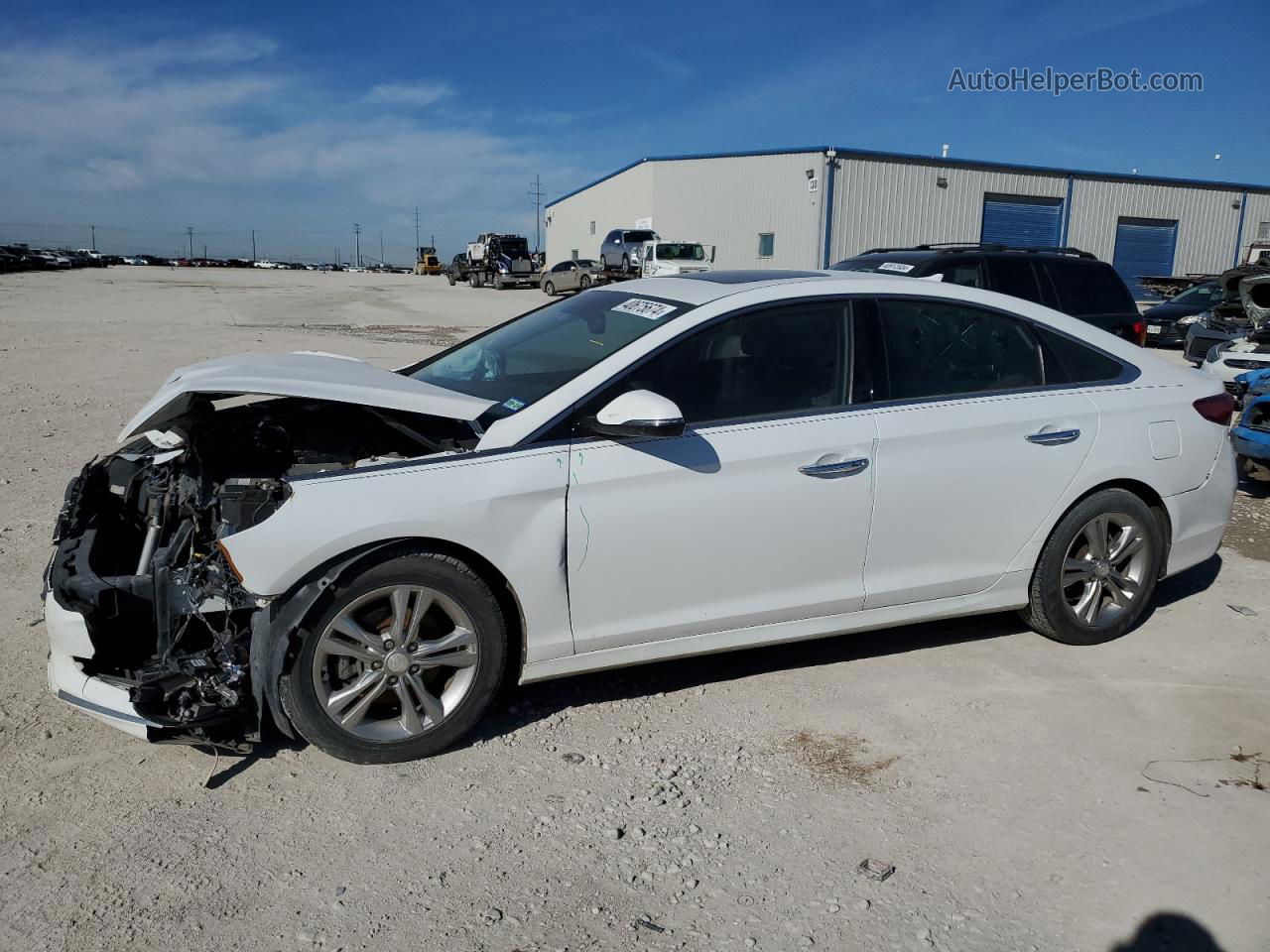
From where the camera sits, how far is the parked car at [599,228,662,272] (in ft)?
115

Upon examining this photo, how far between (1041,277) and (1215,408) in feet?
18.4

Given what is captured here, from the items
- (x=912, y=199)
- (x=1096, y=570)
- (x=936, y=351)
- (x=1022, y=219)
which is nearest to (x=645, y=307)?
(x=936, y=351)

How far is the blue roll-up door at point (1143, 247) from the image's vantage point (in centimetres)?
3616

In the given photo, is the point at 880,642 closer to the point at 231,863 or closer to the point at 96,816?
the point at 231,863

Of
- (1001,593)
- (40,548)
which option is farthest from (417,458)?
(40,548)

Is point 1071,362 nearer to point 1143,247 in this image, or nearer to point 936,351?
point 936,351

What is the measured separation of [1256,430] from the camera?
6.88 metres

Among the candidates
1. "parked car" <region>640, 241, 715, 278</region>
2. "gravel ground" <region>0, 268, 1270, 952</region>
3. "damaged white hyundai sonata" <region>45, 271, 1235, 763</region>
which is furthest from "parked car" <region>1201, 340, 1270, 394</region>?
"parked car" <region>640, 241, 715, 278</region>

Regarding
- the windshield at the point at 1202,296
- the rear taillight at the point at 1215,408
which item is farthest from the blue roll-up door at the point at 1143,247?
the rear taillight at the point at 1215,408

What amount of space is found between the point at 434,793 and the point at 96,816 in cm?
103

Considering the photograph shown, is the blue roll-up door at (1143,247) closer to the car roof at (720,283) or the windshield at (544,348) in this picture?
the car roof at (720,283)

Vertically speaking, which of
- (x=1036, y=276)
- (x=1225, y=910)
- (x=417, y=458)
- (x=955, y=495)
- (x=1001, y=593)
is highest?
(x=1036, y=276)

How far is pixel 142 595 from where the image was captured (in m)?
3.30

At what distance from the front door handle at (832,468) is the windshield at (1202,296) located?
18638mm
